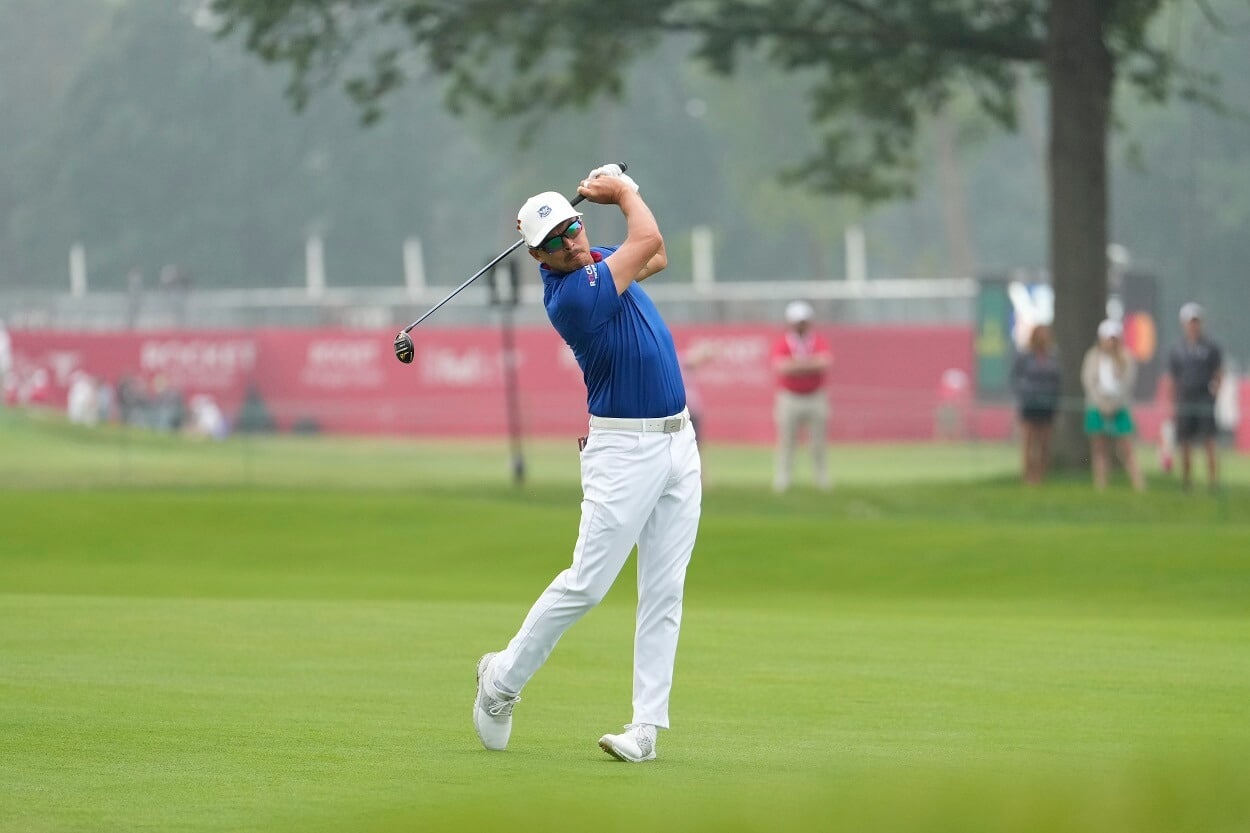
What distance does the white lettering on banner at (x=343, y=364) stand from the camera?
52.3m

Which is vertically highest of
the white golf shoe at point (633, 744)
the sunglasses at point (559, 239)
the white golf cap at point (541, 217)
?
the white golf cap at point (541, 217)

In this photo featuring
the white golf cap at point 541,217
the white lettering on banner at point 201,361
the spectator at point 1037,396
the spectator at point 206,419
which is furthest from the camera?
the white lettering on banner at point 201,361

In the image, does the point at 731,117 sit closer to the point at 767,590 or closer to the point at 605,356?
the point at 767,590

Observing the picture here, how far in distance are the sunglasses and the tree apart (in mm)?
18571

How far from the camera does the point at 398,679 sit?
10531 millimetres

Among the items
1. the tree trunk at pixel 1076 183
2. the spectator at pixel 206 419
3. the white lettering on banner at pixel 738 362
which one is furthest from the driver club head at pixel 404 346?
the white lettering on banner at pixel 738 362

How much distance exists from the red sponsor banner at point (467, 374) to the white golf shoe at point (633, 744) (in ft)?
105

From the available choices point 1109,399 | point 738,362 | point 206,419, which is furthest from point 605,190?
point 206,419

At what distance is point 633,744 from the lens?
307 inches

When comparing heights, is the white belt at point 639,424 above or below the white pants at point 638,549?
above

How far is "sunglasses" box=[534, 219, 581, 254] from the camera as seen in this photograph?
26.0 ft

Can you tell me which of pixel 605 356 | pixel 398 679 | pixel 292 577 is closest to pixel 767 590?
pixel 292 577

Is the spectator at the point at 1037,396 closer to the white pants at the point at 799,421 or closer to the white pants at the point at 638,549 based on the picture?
the white pants at the point at 799,421

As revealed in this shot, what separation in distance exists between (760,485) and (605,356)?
1992cm
